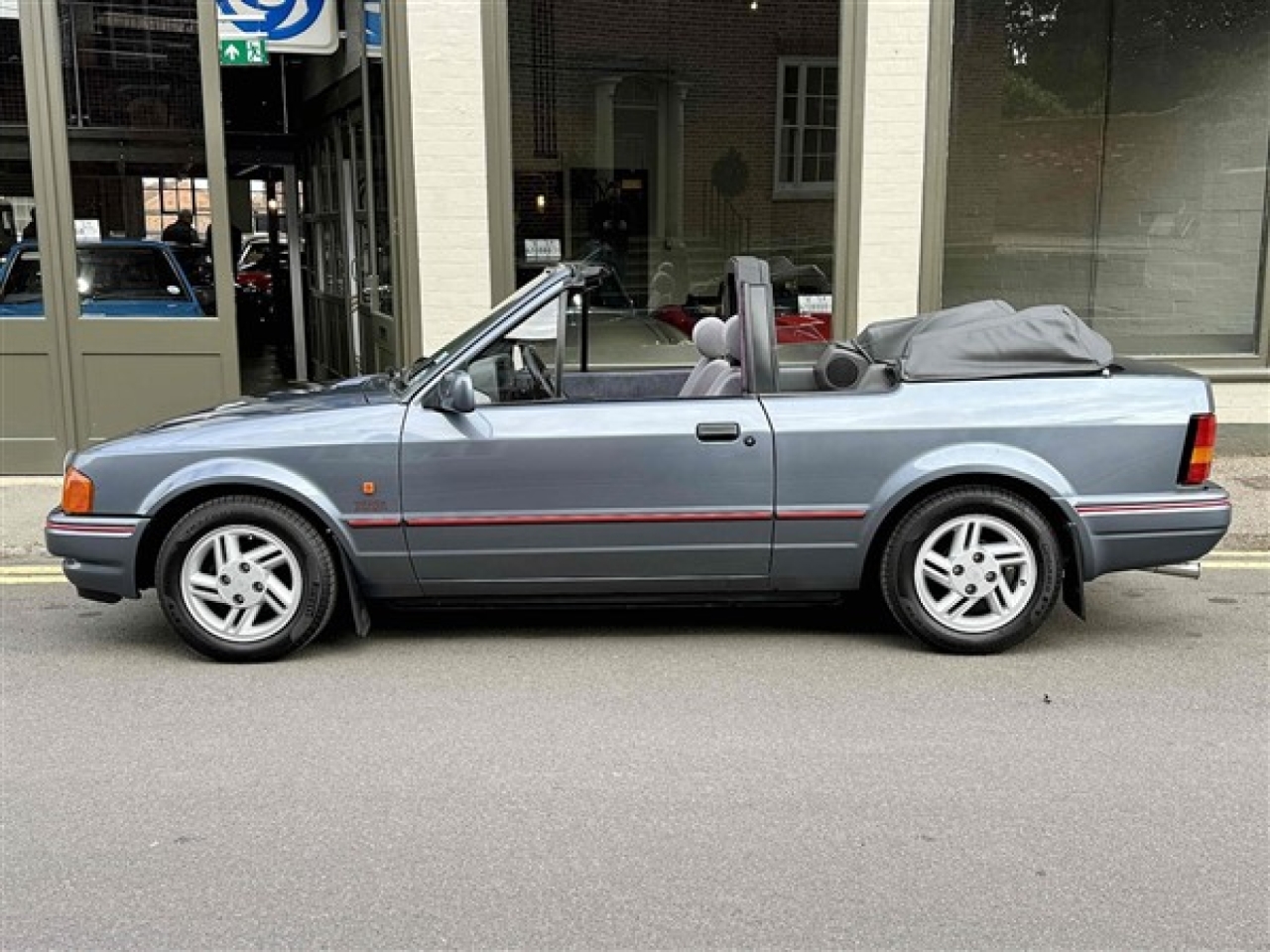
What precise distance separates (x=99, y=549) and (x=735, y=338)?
275 cm

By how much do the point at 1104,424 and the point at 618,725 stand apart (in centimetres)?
230

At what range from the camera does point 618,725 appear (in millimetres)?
4418

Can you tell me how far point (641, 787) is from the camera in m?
3.90

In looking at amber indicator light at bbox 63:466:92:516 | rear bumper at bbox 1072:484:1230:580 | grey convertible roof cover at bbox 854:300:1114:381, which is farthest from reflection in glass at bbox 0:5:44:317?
rear bumper at bbox 1072:484:1230:580

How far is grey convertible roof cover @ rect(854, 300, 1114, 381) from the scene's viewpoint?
5.11 metres

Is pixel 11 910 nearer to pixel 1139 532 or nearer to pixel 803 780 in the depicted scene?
pixel 803 780

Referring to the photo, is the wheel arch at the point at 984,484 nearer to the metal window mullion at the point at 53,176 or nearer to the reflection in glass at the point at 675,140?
the reflection in glass at the point at 675,140

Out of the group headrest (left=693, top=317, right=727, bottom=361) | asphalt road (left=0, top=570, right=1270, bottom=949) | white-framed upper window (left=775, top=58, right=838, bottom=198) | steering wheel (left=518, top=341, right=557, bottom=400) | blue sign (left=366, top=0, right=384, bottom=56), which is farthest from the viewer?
blue sign (left=366, top=0, right=384, bottom=56)

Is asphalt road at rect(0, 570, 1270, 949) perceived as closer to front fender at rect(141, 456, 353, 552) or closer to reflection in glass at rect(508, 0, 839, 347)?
front fender at rect(141, 456, 353, 552)

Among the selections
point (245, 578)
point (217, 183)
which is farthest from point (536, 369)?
point (217, 183)

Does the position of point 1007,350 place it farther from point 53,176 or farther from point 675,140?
point 53,176

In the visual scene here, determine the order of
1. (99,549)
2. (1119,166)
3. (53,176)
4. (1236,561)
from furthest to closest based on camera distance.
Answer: (1119,166) < (53,176) < (1236,561) < (99,549)

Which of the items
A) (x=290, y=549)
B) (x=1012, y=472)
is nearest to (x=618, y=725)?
(x=290, y=549)

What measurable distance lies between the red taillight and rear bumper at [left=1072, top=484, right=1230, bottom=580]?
86 mm
